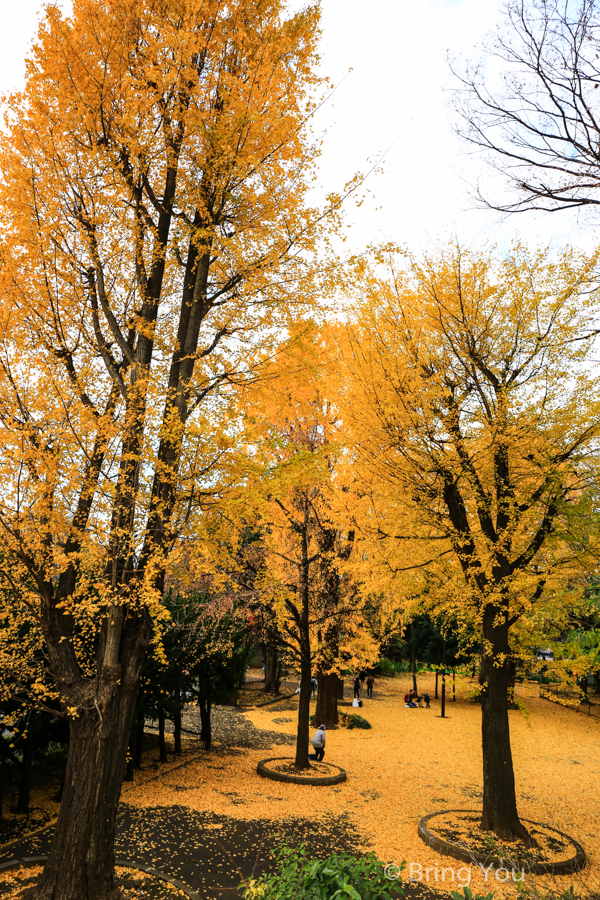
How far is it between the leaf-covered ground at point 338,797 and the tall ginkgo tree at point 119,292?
283 centimetres

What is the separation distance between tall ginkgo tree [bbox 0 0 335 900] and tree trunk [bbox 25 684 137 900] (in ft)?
0.06

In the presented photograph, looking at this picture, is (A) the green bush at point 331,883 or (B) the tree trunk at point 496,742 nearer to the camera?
(A) the green bush at point 331,883

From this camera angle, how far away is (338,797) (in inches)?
419

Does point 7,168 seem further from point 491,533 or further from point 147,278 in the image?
point 491,533

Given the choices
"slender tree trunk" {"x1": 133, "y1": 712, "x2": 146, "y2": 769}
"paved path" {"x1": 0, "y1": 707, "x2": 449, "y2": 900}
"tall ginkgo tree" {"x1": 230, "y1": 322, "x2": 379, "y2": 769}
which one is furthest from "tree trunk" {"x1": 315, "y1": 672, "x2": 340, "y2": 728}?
"paved path" {"x1": 0, "y1": 707, "x2": 449, "y2": 900}

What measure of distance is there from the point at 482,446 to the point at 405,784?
8901 mm

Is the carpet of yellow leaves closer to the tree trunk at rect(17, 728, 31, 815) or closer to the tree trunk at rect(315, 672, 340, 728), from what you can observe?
Answer: the tree trunk at rect(315, 672, 340, 728)

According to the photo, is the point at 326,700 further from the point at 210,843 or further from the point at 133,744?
the point at 210,843

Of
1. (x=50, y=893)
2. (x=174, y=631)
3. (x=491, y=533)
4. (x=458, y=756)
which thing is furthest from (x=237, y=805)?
(x=458, y=756)

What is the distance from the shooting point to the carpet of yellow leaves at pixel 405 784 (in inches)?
355

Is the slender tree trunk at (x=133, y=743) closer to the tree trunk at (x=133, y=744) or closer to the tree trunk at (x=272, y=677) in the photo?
the tree trunk at (x=133, y=744)

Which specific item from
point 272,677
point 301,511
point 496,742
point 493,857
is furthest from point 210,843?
point 272,677

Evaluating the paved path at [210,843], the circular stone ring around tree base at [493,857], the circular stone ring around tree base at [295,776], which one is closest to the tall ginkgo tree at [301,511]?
the circular stone ring around tree base at [295,776]

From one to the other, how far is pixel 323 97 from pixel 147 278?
295cm
